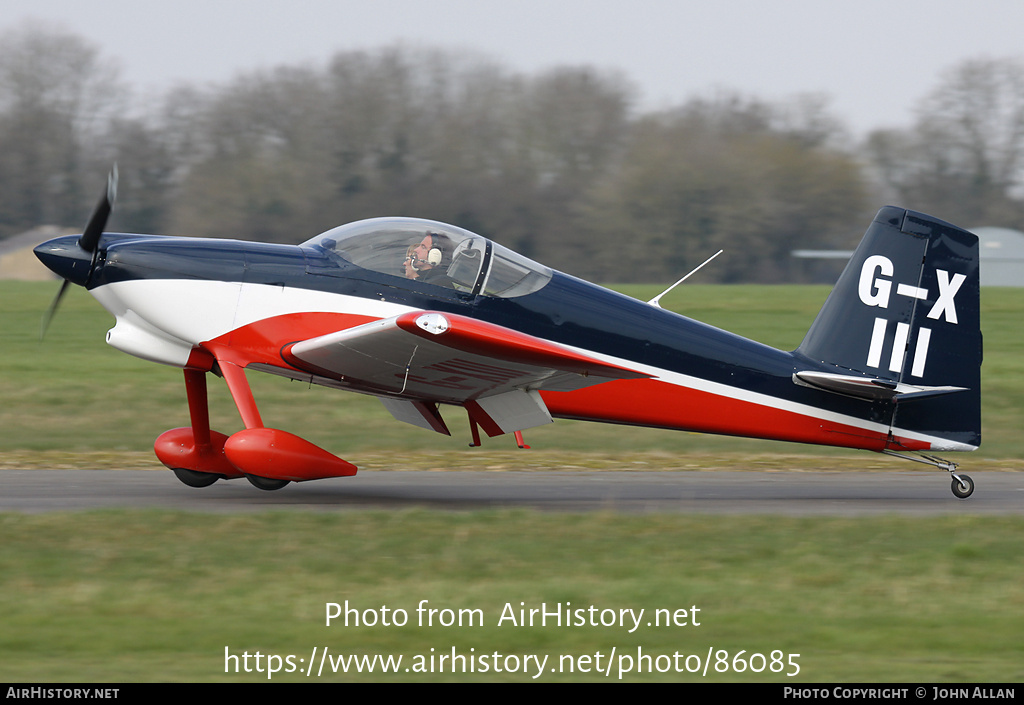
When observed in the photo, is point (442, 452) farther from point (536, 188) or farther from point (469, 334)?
point (536, 188)

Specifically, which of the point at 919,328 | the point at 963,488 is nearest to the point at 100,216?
the point at 919,328

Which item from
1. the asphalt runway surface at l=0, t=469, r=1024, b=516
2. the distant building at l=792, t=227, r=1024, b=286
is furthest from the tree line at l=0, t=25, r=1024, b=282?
the asphalt runway surface at l=0, t=469, r=1024, b=516

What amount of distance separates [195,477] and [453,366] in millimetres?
2606

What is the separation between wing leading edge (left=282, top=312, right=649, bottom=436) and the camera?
733 cm

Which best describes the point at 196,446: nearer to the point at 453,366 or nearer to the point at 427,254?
the point at 453,366

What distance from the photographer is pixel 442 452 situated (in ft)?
39.4

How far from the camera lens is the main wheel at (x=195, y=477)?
8.85 m

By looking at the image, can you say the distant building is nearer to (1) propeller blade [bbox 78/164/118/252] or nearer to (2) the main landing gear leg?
(2) the main landing gear leg

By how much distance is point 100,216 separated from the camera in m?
7.94

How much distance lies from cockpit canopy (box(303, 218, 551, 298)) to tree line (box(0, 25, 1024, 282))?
22.5m

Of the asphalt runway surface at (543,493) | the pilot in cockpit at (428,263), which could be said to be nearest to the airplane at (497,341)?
the pilot in cockpit at (428,263)

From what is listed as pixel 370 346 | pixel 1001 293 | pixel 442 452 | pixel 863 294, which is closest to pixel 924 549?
pixel 863 294

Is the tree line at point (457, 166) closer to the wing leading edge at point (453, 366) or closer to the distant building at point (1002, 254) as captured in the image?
the distant building at point (1002, 254)

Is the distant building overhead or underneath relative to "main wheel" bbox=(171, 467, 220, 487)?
overhead
